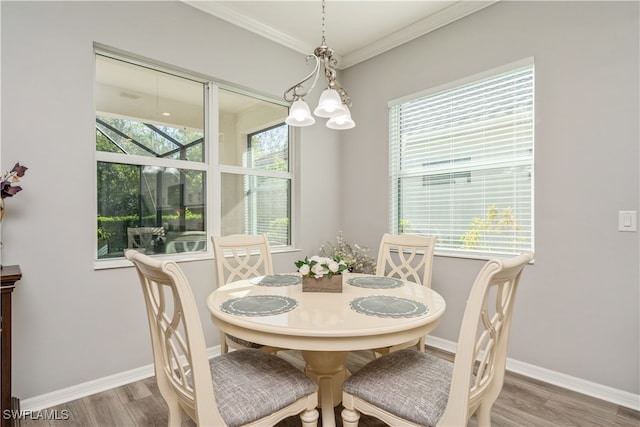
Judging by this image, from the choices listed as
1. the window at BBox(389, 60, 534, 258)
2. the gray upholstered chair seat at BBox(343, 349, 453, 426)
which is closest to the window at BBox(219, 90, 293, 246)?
the window at BBox(389, 60, 534, 258)

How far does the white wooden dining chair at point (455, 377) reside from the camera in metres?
1.09

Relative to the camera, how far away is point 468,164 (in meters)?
2.82

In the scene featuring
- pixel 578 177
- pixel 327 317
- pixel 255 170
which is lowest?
pixel 327 317

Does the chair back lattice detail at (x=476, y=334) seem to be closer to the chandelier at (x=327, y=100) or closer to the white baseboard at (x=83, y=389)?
the chandelier at (x=327, y=100)

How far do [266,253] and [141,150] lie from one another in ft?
3.98

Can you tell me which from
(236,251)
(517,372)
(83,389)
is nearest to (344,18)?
(236,251)

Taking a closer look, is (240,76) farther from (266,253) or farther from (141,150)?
(266,253)

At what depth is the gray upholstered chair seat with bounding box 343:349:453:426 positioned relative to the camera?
122cm

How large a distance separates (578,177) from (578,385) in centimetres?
136

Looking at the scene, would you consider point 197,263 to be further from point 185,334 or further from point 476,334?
point 476,334

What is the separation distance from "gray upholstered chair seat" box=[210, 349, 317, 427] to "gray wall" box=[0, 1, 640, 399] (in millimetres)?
1227

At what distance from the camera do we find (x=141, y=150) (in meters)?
2.53

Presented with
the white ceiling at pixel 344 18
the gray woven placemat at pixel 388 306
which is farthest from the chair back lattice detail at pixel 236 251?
the white ceiling at pixel 344 18

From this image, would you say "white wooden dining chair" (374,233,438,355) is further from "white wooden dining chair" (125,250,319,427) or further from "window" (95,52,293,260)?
"window" (95,52,293,260)
